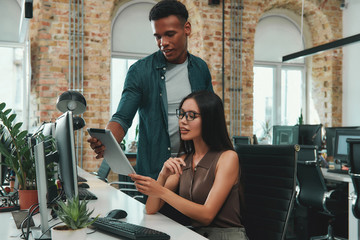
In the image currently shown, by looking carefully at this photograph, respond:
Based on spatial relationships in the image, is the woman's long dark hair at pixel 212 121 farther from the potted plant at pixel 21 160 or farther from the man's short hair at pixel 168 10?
the potted plant at pixel 21 160

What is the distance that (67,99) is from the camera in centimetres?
288

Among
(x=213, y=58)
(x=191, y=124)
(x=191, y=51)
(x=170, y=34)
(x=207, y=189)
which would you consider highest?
(x=191, y=51)

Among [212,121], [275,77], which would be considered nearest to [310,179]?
[212,121]

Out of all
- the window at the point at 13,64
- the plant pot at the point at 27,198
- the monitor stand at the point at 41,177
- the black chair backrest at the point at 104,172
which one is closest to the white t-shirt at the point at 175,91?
the plant pot at the point at 27,198

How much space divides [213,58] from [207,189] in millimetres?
4566

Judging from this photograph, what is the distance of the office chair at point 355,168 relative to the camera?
3.28 m

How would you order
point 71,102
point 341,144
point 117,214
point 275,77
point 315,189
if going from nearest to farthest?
point 117,214 → point 71,102 → point 315,189 → point 341,144 → point 275,77

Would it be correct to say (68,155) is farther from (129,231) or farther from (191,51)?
(191,51)

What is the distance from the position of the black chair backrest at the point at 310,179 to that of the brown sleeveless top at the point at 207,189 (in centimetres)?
208

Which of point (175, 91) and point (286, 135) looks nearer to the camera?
point (175, 91)

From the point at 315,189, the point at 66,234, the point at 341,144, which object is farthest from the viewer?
the point at 341,144

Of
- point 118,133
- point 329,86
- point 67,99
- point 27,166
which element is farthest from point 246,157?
point 329,86

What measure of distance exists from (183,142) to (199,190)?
0.94 feet

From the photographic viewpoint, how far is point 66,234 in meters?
1.08
